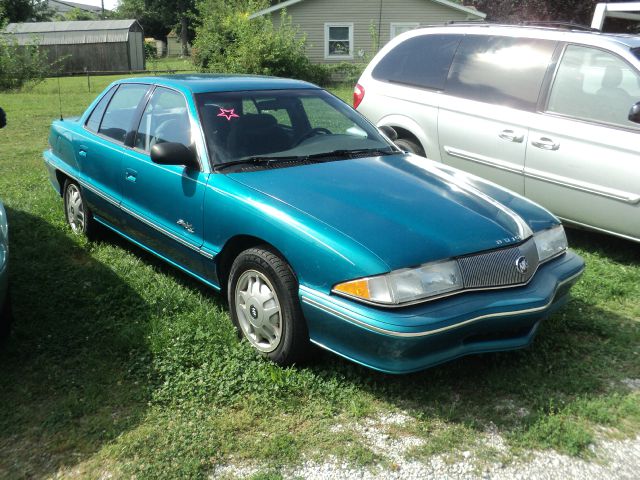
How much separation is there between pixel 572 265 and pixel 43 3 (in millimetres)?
61407

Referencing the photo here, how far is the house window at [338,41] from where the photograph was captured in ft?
86.1

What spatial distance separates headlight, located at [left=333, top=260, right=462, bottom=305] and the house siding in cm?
2422

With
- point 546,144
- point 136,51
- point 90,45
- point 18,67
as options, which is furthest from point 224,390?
point 136,51

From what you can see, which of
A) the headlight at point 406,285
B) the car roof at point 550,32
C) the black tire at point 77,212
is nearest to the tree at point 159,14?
the car roof at point 550,32

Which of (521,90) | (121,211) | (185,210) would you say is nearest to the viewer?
(185,210)

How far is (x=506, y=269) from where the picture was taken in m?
3.25

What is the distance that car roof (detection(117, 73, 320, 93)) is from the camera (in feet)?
14.4

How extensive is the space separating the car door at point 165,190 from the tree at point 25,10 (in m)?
52.7

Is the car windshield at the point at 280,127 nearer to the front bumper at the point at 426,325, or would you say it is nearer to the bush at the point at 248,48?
the front bumper at the point at 426,325

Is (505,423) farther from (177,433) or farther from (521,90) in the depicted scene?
(521,90)

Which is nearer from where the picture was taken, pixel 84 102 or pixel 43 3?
pixel 84 102

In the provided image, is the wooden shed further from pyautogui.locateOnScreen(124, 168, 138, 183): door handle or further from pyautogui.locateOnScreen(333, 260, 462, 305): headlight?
pyautogui.locateOnScreen(333, 260, 462, 305): headlight

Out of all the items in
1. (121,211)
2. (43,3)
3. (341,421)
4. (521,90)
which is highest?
(43,3)

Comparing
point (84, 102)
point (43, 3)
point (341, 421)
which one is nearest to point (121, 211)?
point (341, 421)
